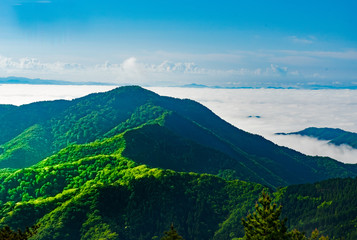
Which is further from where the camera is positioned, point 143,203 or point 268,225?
point 143,203

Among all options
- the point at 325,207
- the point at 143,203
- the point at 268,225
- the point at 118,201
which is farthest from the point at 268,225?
the point at 325,207

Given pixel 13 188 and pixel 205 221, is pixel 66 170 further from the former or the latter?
pixel 205 221

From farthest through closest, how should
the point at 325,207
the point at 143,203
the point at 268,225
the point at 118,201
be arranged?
the point at 325,207, the point at 143,203, the point at 118,201, the point at 268,225

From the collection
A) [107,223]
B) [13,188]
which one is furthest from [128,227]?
[13,188]

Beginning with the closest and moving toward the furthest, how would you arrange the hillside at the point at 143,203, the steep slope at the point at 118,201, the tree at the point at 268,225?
the tree at the point at 268,225 → the steep slope at the point at 118,201 → the hillside at the point at 143,203

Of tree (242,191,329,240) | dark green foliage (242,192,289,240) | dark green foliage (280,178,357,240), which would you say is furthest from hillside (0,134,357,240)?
dark green foliage (242,192,289,240)

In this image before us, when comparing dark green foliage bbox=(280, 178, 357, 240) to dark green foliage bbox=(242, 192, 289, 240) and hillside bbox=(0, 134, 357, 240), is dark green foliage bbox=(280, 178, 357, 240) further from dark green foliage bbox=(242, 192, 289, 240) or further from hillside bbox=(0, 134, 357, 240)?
dark green foliage bbox=(242, 192, 289, 240)

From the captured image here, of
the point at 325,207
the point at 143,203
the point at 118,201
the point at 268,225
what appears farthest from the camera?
the point at 325,207

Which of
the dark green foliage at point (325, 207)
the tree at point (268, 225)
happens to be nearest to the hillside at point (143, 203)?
the dark green foliage at point (325, 207)

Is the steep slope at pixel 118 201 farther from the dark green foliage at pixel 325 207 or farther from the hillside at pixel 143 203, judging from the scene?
the dark green foliage at pixel 325 207

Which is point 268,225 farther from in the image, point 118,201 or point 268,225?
point 118,201

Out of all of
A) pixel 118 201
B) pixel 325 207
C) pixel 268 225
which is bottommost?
pixel 118 201
